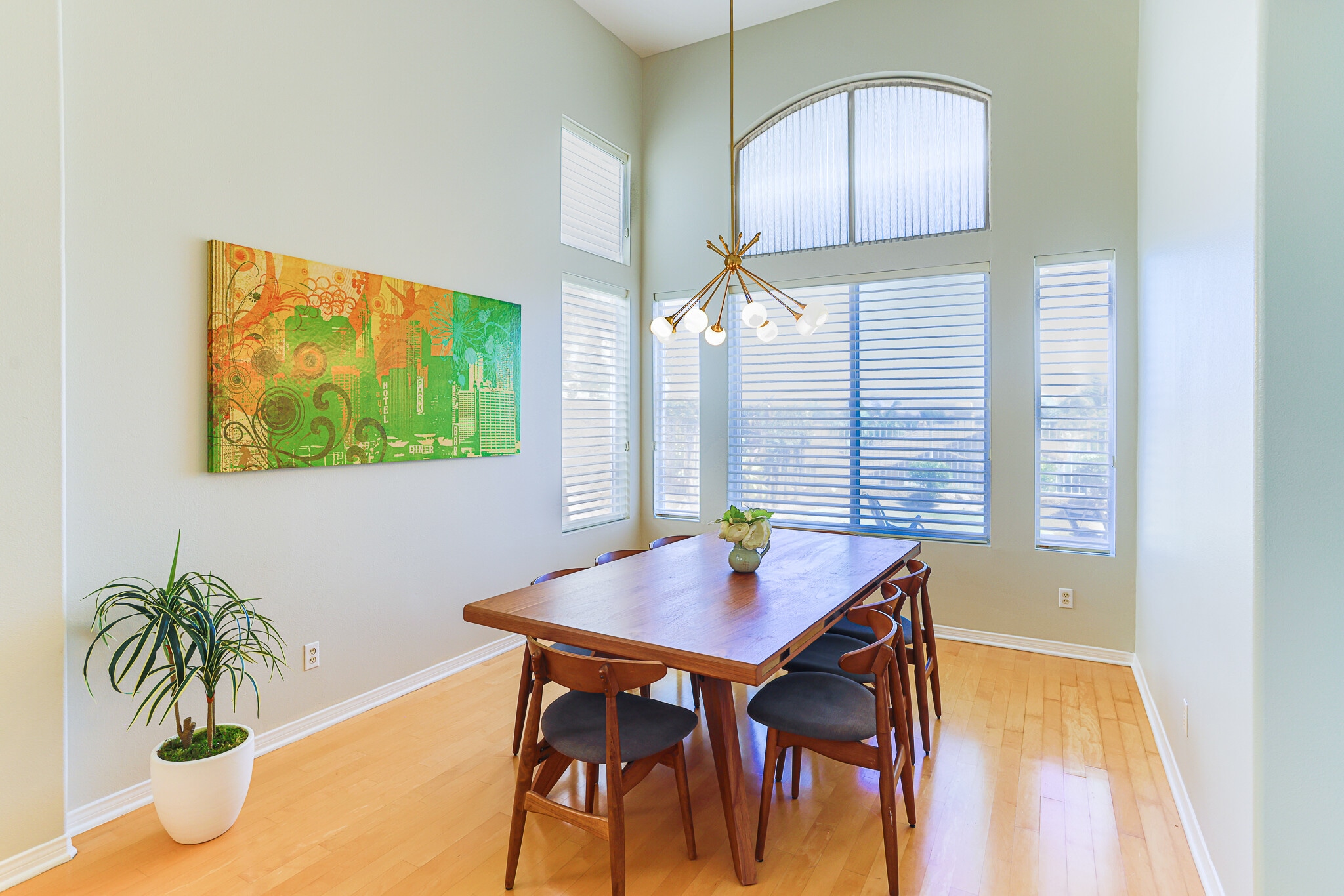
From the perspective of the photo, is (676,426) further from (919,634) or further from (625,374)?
(919,634)

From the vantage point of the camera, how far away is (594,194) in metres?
4.66

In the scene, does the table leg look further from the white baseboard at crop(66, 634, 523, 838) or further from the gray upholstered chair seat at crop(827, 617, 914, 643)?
the white baseboard at crop(66, 634, 523, 838)

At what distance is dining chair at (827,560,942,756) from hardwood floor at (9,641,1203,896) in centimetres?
12

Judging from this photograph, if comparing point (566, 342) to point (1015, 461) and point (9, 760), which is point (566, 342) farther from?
point (9, 760)

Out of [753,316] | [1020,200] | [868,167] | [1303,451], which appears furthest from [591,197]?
[1303,451]

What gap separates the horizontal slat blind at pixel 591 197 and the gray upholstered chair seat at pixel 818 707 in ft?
10.4

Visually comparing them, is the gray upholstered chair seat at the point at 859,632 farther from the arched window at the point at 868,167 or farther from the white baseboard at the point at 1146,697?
the arched window at the point at 868,167

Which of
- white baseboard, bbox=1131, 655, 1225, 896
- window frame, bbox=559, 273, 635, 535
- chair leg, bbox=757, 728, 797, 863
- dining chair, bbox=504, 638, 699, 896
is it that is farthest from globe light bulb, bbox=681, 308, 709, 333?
white baseboard, bbox=1131, 655, 1225, 896

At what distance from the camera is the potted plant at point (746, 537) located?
2.71m

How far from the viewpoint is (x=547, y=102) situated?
416 centimetres

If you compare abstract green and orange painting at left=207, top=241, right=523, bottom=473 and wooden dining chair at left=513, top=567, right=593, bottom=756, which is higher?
abstract green and orange painting at left=207, top=241, right=523, bottom=473

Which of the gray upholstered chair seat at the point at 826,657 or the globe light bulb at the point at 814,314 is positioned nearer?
the gray upholstered chair seat at the point at 826,657

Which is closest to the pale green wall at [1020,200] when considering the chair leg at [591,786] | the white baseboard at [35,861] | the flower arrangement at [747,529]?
the flower arrangement at [747,529]

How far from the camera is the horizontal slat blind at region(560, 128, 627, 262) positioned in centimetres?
440
